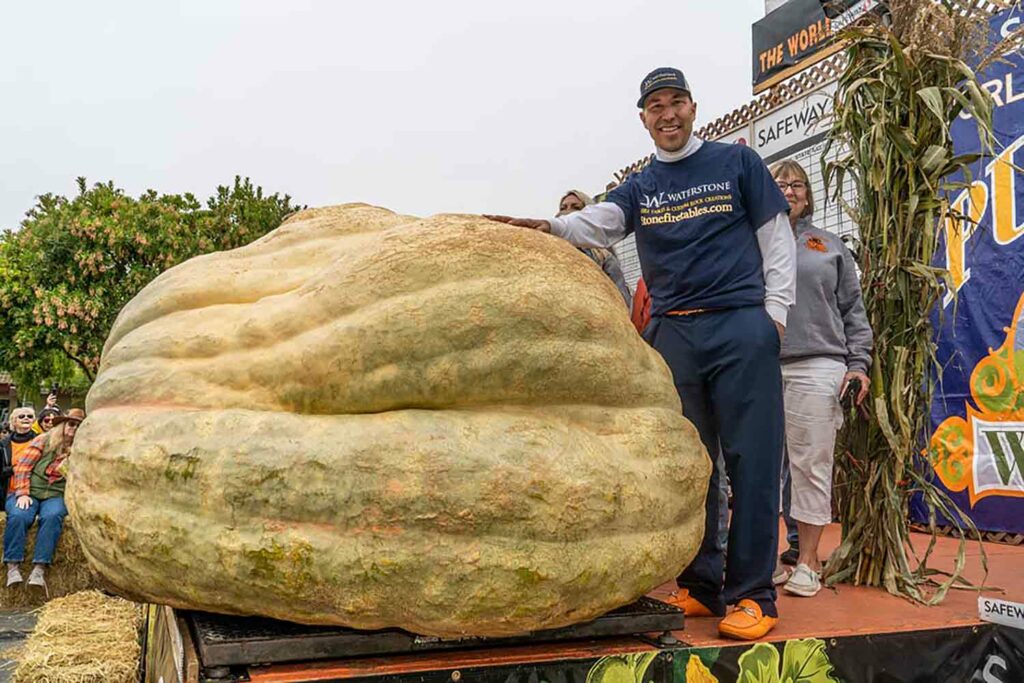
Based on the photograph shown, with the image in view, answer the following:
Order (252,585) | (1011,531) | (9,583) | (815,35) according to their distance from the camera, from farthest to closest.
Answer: (815,35)
(9,583)
(1011,531)
(252,585)

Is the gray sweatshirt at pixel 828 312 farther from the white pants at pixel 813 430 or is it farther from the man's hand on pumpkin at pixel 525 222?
the man's hand on pumpkin at pixel 525 222

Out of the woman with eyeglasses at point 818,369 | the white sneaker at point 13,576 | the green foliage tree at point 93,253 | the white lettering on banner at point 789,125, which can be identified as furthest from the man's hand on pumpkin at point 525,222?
the green foliage tree at point 93,253

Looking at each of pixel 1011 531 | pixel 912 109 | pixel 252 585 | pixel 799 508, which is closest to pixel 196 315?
pixel 252 585

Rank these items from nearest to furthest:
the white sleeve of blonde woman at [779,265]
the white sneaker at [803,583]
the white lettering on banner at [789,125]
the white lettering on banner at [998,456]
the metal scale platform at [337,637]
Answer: the metal scale platform at [337,637], the white sleeve of blonde woman at [779,265], the white sneaker at [803,583], the white lettering on banner at [998,456], the white lettering on banner at [789,125]

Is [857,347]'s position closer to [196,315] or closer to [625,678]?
[625,678]

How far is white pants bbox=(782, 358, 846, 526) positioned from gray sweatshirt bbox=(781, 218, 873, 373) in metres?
0.07

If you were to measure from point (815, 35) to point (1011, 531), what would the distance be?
237 inches

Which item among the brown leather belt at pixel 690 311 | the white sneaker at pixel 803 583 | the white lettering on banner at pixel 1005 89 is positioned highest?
the white lettering on banner at pixel 1005 89

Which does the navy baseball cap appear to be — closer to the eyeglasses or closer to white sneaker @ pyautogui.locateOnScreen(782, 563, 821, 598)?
the eyeglasses

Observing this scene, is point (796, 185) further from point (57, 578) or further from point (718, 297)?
point (57, 578)

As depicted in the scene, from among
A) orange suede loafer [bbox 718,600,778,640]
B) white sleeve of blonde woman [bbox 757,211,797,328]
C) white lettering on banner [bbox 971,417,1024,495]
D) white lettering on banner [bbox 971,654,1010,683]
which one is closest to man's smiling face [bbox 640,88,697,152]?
white sleeve of blonde woman [bbox 757,211,797,328]

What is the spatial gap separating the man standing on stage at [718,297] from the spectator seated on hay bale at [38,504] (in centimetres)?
576

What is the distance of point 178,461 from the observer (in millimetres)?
1897

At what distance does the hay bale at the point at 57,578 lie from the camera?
23.3 feet
